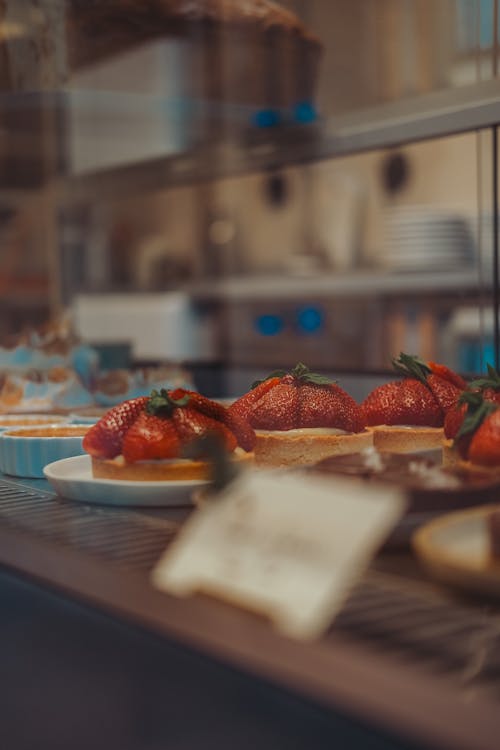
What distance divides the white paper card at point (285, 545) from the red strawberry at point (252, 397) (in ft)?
1.58

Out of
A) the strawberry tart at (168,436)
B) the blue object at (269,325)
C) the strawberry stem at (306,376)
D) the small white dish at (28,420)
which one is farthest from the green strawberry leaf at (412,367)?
the blue object at (269,325)

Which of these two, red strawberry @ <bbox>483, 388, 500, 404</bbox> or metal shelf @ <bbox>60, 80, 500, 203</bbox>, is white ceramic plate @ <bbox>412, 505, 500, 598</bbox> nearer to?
red strawberry @ <bbox>483, 388, 500, 404</bbox>

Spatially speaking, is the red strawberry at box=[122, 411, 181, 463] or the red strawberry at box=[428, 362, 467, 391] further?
the red strawberry at box=[428, 362, 467, 391]

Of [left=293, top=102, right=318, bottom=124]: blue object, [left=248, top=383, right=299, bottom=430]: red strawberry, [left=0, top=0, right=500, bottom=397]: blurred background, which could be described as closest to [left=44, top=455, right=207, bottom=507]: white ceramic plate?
[left=248, top=383, right=299, bottom=430]: red strawberry

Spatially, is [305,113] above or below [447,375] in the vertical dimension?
above

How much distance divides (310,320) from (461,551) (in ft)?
12.6

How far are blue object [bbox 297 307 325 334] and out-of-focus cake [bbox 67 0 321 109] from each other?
2.36 metres

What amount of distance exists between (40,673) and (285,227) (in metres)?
4.46

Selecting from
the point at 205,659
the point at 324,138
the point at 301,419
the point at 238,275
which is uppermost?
the point at 324,138

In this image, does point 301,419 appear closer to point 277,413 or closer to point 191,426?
point 277,413

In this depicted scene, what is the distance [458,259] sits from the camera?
3715 mm

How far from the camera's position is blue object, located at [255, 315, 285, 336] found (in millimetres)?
4590

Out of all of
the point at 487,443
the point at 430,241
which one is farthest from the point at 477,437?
the point at 430,241

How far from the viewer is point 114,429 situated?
1104mm
